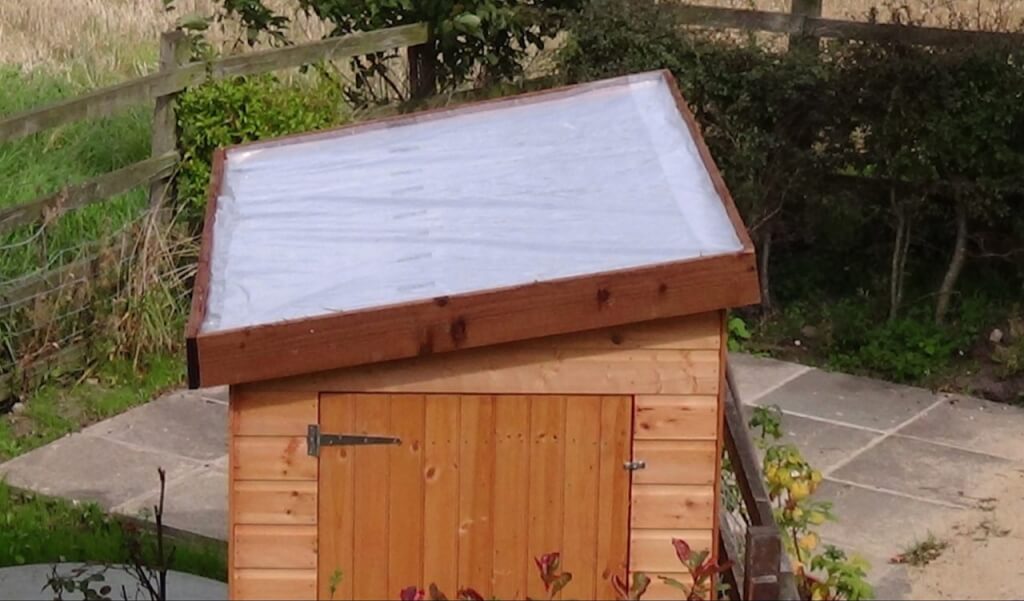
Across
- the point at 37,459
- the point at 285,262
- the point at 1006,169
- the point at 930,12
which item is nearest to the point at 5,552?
the point at 37,459

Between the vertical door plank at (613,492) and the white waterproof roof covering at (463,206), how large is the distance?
1.24ft

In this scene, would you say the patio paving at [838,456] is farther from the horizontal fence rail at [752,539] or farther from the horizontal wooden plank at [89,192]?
the horizontal fence rail at [752,539]

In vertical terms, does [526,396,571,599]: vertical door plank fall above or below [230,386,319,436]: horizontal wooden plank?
below

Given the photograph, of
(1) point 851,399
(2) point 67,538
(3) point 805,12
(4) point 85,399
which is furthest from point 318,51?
A: (2) point 67,538

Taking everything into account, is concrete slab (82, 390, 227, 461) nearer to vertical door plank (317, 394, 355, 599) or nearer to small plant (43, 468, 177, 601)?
small plant (43, 468, 177, 601)

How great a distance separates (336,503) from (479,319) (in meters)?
0.62

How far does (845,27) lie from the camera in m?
8.91

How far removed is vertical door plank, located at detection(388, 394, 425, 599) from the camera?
13.4ft

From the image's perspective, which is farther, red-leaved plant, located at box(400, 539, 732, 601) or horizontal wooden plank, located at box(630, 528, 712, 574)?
horizontal wooden plank, located at box(630, 528, 712, 574)

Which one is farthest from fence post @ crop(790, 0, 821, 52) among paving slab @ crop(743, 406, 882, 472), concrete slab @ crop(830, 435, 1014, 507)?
concrete slab @ crop(830, 435, 1014, 507)

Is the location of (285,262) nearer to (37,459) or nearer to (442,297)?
(442,297)

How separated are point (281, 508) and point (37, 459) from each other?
3.53 meters

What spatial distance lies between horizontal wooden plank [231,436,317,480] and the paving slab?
3742mm

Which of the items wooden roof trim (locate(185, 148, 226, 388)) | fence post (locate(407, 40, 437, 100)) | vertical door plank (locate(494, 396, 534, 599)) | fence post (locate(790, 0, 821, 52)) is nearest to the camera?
wooden roof trim (locate(185, 148, 226, 388))
